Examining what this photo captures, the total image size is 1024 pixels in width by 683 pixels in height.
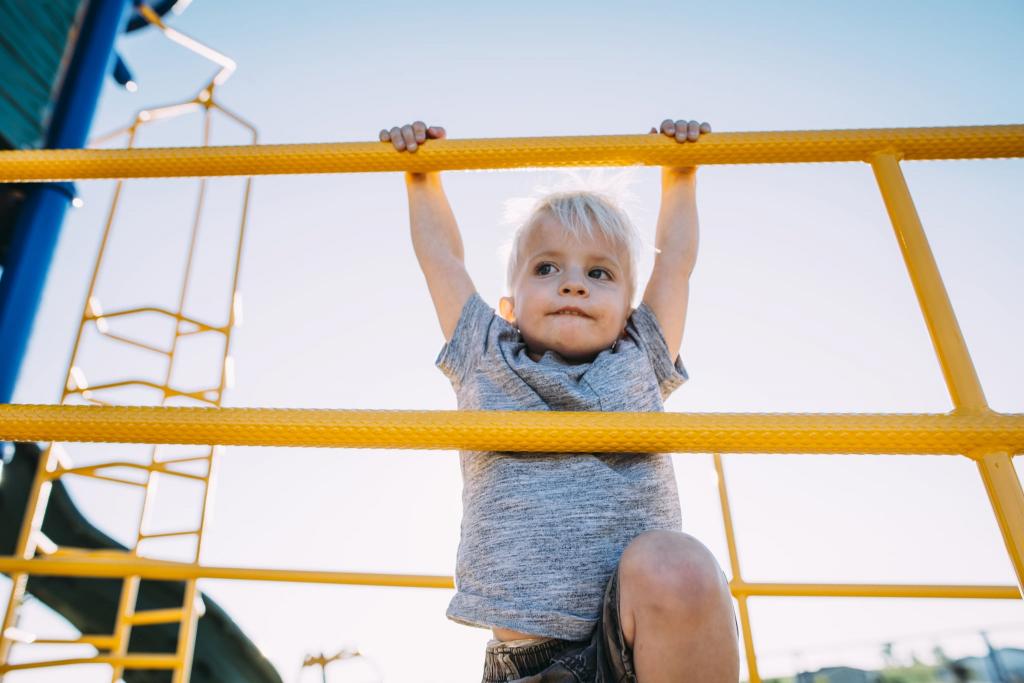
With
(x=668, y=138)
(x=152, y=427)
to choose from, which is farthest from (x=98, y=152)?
(x=668, y=138)

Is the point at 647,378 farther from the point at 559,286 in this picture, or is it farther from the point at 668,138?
the point at 668,138

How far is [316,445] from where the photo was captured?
2.00ft

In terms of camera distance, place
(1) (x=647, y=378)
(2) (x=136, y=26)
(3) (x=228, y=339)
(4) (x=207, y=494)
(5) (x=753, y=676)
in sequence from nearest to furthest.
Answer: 1. (1) (x=647, y=378)
2. (5) (x=753, y=676)
3. (4) (x=207, y=494)
4. (3) (x=228, y=339)
5. (2) (x=136, y=26)

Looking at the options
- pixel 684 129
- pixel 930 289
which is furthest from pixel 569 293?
pixel 930 289

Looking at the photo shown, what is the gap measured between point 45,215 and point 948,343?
111 inches

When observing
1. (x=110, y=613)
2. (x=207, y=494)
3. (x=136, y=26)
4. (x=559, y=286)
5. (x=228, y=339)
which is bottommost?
(x=559, y=286)

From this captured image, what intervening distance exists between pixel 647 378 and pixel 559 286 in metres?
0.16

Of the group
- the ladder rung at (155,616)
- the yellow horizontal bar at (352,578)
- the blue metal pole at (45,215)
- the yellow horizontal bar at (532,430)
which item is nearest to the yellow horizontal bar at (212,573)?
the yellow horizontal bar at (352,578)

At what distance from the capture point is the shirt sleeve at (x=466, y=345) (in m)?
0.87

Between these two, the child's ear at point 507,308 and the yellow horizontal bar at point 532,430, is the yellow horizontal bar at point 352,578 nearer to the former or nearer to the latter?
the child's ear at point 507,308

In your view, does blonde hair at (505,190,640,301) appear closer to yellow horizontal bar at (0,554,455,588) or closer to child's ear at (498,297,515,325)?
child's ear at (498,297,515,325)

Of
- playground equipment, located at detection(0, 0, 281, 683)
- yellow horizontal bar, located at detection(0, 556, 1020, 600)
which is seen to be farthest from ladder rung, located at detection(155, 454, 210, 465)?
yellow horizontal bar, located at detection(0, 556, 1020, 600)

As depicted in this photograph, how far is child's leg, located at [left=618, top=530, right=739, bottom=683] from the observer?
50 cm

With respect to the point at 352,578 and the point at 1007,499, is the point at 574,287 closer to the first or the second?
the point at 1007,499
